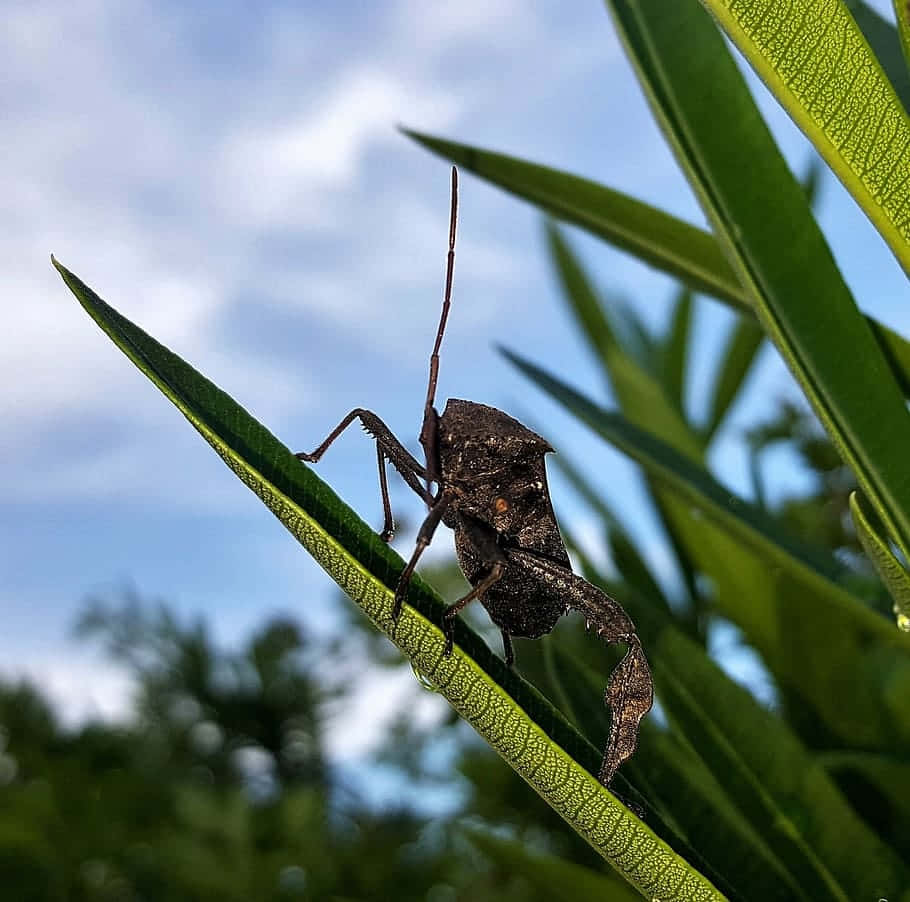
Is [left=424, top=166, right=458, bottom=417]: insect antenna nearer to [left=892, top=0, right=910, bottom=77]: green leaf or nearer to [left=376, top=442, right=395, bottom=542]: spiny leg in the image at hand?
[left=376, top=442, right=395, bottom=542]: spiny leg

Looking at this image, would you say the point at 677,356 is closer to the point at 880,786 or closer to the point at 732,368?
the point at 732,368

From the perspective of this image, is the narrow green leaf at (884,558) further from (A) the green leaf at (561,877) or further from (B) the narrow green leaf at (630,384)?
(B) the narrow green leaf at (630,384)

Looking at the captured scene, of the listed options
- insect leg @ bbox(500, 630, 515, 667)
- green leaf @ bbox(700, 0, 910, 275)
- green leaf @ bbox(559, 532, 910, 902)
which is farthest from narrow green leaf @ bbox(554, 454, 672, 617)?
green leaf @ bbox(700, 0, 910, 275)

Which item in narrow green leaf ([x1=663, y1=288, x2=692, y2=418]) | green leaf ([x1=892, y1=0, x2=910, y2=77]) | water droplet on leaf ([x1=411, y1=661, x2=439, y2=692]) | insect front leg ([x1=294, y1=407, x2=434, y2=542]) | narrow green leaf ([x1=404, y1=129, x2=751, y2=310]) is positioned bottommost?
water droplet on leaf ([x1=411, y1=661, x2=439, y2=692])

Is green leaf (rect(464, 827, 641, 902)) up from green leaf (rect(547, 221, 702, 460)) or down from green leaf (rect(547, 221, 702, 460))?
down

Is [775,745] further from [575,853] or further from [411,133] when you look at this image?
[575,853]

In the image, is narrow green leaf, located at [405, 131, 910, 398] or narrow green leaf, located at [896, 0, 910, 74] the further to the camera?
narrow green leaf, located at [405, 131, 910, 398]

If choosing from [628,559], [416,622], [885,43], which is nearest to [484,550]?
[416,622]

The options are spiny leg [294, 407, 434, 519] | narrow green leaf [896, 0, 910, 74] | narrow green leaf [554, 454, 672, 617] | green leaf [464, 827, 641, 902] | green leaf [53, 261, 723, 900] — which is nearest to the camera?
green leaf [53, 261, 723, 900]
